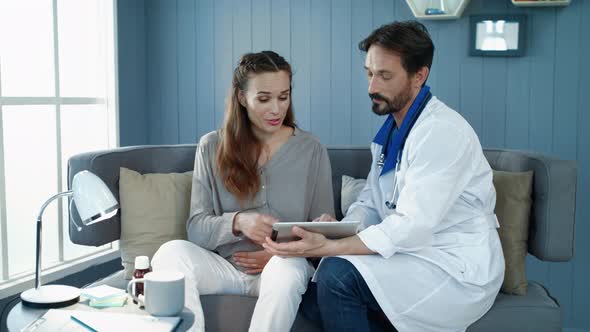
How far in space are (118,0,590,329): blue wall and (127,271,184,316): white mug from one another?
1985 millimetres

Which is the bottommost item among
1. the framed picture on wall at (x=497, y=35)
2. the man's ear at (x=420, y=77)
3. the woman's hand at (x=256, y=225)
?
the woman's hand at (x=256, y=225)

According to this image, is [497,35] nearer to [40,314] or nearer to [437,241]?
[437,241]

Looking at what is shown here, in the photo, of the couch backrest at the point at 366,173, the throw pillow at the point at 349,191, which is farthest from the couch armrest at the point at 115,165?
the throw pillow at the point at 349,191

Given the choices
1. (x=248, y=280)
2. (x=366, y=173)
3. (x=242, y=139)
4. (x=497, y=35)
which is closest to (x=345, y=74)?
(x=497, y=35)

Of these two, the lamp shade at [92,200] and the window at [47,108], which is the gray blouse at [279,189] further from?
the window at [47,108]

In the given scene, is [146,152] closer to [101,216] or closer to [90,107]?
[90,107]

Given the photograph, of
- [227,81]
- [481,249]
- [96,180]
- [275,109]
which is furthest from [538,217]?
[227,81]

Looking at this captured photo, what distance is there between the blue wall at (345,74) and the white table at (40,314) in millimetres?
1968

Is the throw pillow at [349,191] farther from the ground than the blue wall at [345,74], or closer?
closer

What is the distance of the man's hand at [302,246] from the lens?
2.03 meters

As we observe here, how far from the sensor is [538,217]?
235cm

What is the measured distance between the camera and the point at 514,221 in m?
2.36

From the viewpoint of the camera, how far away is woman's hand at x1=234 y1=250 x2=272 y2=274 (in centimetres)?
229

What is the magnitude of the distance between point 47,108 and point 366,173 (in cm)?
145
